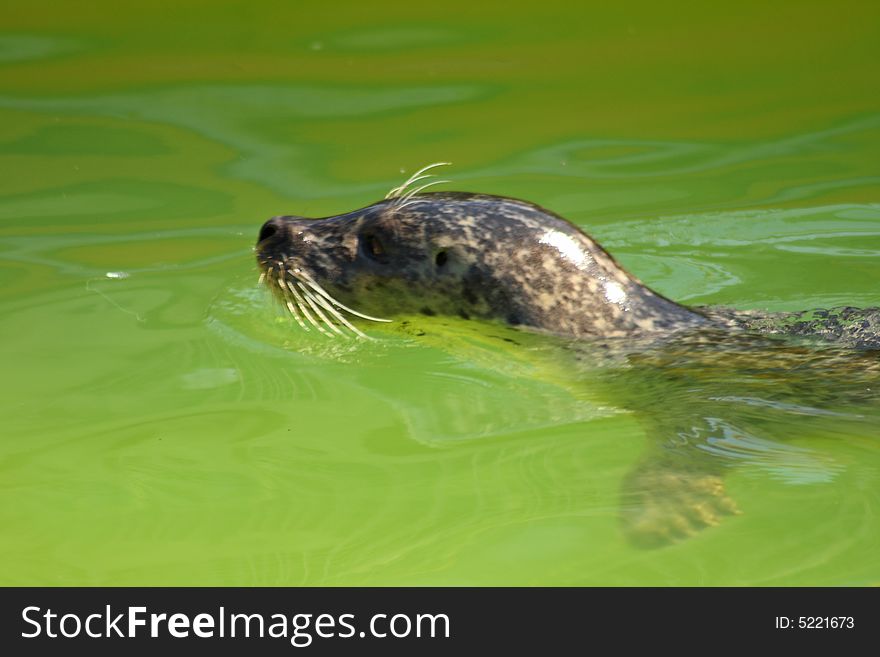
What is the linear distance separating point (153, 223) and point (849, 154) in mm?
4213

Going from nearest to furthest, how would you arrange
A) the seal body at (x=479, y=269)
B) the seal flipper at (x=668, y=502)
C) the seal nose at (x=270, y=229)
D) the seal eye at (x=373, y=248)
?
the seal flipper at (x=668, y=502)
the seal body at (x=479, y=269)
the seal eye at (x=373, y=248)
the seal nose at (x=270, y=229)

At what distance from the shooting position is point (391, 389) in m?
4.68

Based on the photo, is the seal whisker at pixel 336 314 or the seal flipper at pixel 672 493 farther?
the seal whisker at pixel 336 314

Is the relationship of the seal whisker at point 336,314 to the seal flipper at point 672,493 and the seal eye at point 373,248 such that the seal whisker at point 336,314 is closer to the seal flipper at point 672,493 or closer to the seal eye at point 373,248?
the seal eye at point 373,248

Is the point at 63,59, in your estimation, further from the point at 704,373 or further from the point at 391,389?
the point at 704,373

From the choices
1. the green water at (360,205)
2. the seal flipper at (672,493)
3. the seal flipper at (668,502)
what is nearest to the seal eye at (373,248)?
the green water at (360,205)

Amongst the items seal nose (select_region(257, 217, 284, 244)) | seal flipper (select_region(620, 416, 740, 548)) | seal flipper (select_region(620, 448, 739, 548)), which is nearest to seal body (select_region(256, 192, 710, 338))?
seal nose (select_region(257, 217, 284, 244))

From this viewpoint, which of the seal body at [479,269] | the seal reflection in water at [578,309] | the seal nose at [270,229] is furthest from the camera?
the seal nose at [270,229]

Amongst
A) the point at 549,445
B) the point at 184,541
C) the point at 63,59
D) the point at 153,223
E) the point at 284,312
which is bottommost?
the point at 184,541

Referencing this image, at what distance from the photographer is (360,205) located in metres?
6.83

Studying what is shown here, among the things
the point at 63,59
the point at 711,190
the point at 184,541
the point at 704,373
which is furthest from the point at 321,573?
the point at 63,59

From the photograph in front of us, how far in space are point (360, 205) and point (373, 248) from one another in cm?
213

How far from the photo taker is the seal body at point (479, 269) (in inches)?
181
